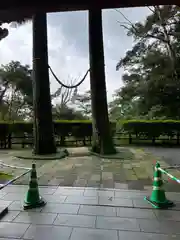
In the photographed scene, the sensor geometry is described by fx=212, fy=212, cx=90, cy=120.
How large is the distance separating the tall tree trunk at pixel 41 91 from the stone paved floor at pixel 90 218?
3.99m

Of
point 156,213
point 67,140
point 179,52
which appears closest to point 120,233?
point 156,213

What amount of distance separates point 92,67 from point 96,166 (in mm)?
3536

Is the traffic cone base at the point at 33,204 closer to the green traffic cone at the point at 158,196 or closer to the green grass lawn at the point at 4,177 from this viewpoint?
the green grass lawn at the point at 4,177

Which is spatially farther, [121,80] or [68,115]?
[68,115]

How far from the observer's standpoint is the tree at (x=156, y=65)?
42.5 feet

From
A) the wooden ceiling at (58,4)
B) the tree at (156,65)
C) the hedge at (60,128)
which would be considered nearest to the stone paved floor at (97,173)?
the wooden ceiling at (58,4)

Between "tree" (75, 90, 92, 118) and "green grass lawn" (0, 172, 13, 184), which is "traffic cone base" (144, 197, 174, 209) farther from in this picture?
"tree" (75, 90, 92, 118)

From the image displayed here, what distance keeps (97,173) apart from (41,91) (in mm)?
3978

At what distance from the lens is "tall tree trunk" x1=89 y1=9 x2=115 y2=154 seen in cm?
732

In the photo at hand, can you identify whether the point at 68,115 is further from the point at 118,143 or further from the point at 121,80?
the point at 118,143

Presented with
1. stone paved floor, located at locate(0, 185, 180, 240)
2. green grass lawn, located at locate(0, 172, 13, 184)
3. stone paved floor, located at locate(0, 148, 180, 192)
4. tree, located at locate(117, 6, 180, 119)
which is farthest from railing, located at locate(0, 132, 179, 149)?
stone paved floor, located at locate(0, 185, 180, 240)

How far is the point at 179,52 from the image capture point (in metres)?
13.7

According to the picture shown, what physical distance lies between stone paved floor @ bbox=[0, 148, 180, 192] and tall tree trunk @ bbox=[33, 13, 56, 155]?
1200mm

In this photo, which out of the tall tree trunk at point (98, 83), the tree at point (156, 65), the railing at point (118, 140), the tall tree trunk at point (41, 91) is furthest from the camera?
the tree at point (156, 65)
